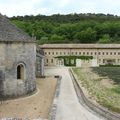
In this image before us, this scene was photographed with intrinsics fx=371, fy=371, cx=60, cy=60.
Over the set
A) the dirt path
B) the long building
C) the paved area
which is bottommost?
the paved area

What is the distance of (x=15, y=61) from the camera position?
2588cm

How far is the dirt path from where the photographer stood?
2033cm

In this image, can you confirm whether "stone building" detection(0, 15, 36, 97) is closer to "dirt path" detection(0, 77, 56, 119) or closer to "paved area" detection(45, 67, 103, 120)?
"dirt path" detection(0, 77, 56, 119)

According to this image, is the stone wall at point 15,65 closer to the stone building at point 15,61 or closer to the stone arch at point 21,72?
the stone building at point 15,61

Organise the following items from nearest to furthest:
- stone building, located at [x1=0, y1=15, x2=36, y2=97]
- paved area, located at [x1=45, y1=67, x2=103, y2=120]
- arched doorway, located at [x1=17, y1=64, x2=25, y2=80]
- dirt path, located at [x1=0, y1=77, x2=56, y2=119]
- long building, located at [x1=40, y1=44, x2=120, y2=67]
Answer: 1. paved area, located at [x1=45, y1=67, x2=103, y2=120]
2. dirt path, located at [x1=0, y1=77, x2=56, y2=119]
3. stone building, located at [x1=0, y1=15, x2=36, y2=97]
4. arched doorway, located at [x1=17, y1=64, x2=25, y2=80]
5. long building, located at [x1=40, y1=44, x2=120, y2=67]

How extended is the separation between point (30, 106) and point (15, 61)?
4.41 meters

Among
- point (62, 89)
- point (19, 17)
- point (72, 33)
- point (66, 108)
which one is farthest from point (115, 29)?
point (66, 108)

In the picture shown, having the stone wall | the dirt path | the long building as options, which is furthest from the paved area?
the long building

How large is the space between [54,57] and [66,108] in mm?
58142

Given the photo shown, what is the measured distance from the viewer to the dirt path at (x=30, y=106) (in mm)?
20331

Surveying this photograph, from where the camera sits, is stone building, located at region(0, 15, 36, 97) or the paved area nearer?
the paved area

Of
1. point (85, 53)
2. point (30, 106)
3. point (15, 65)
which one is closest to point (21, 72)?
point (15, 65)

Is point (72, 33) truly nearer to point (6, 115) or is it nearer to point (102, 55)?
point (102, 55)

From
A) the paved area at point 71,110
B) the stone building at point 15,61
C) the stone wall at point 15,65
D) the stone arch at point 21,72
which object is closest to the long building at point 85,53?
the stone building at point 15,61
